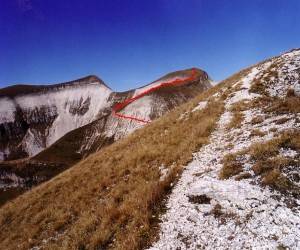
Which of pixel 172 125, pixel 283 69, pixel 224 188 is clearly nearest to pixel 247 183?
pixel 224 188

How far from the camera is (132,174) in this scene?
1540 centimetres

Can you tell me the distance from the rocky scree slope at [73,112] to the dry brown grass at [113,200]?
97.3 m

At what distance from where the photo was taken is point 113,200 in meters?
12.6

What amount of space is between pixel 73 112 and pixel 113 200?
17139 centimetres

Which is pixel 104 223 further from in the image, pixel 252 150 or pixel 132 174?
pixel 252 150

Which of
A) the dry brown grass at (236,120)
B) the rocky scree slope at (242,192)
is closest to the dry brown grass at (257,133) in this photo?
the rocky scree slope at (242,192)

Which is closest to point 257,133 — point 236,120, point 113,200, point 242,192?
point 236,120

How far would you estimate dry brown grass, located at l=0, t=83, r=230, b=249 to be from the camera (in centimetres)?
1017

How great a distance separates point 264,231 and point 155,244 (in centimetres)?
300

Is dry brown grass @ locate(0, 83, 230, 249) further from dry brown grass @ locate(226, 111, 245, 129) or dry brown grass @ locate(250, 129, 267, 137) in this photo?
dry brown grass @ locate(250, 129, 267, 137)

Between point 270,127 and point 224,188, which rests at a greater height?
point 270,127

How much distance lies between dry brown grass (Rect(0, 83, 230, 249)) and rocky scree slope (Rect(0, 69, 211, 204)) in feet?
319

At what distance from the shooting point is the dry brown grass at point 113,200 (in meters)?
10.2

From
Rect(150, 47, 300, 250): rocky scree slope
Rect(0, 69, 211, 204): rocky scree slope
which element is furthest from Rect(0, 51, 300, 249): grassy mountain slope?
Rect(0, 69, 211, 204): rocky scree slope
